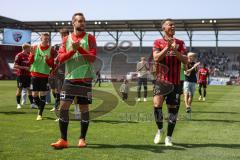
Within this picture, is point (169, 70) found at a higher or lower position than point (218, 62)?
lower

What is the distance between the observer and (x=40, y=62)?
35.4ft

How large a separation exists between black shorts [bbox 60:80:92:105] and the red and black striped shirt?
4.28ft

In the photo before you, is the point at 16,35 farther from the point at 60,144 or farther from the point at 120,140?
the point at 60,144

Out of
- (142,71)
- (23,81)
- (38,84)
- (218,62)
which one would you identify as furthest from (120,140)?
(218,62)

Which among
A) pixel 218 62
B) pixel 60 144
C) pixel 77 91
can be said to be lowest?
pixel 60 144

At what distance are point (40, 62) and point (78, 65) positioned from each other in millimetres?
4236

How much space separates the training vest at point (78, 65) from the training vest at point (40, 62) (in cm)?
397

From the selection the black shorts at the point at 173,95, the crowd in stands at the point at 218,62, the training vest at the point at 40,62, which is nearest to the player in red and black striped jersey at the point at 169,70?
the black shorts at the point at 173,95

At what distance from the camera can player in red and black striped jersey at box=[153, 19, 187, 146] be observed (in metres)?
7.09

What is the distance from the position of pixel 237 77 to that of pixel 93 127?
5137cm

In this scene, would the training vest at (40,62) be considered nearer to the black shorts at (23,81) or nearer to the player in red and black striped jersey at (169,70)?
the black shorts at (23,81)

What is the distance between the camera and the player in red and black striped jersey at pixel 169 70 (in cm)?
709

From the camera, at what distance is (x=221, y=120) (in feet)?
37.9

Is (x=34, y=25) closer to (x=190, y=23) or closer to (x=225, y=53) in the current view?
(x=190, y=23)
